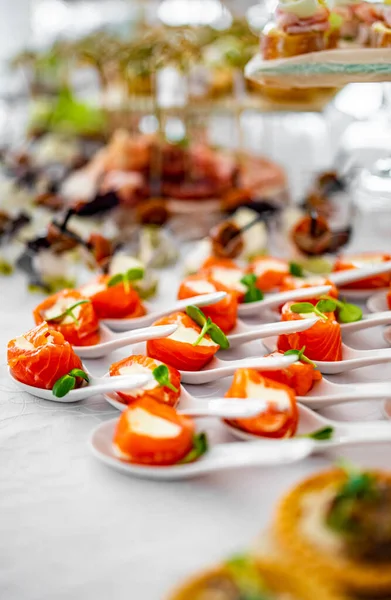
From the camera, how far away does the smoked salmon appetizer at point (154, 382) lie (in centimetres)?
81

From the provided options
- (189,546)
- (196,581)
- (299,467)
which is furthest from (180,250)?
(196,581)

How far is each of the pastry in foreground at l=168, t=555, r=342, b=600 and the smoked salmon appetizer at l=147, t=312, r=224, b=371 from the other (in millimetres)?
446

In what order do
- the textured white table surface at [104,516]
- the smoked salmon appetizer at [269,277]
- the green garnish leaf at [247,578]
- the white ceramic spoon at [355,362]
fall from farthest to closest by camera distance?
the smoked salmon appetizer at [269,277], the white ceramic spoon at [355,362], the textured white table surface at [104,516], the green garnish leaf at [247,578]

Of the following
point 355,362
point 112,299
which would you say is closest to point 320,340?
point 355,362

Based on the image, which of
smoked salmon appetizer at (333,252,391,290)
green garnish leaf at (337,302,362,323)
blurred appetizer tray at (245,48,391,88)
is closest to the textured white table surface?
green garnish leaf at (337,302,362,323)

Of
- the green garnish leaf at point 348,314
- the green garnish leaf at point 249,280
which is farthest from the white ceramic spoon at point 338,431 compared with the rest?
the green garnish leaf at point 249,280

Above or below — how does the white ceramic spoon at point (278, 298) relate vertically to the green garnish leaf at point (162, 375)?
below

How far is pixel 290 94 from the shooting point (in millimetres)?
2592

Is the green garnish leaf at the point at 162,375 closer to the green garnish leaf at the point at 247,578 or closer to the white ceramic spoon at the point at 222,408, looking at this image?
the white ceramic spoon at the point at 222,408

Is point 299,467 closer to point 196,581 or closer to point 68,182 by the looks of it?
point 196,581

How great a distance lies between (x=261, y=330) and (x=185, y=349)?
0.13 m

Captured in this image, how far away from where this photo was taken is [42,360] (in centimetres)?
88

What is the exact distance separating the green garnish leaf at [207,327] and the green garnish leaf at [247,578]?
1.53 ft

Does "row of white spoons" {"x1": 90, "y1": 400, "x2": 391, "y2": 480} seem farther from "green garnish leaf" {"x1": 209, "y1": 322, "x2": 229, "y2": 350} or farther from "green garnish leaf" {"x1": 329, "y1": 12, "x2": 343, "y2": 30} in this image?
"green garnish leaf" {"x1": 329, "y1": 12, "x2": 343, "y2": 30}
